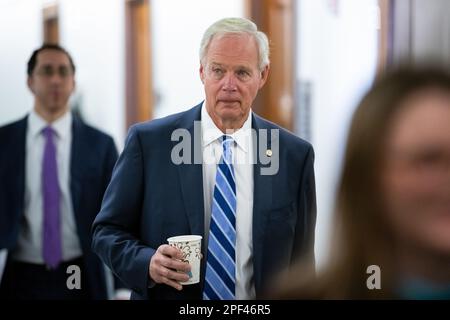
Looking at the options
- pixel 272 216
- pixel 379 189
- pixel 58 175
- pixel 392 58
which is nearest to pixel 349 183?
pixel 379 189

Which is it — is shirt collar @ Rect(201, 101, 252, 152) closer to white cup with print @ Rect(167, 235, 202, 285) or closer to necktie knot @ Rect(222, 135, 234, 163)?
necktie knot @ Rect(222, 135, 234, 163)

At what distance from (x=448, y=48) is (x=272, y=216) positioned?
0.55 meters

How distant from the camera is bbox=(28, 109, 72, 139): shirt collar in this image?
1.64 m

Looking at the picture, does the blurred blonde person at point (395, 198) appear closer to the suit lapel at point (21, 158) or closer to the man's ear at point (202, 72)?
the man's ear at point (202, 72)

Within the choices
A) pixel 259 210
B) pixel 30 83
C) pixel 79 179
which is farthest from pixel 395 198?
pixel 30 83

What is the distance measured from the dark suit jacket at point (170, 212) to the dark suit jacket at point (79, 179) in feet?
0.55

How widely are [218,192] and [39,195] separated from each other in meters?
0.51

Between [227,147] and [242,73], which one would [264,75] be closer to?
[242,73]

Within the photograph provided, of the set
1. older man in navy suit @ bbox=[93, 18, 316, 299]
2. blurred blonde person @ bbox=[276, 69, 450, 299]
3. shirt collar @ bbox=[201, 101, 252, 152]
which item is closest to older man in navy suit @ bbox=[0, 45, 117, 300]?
older man in navy suit @ bbox=[93, 18, 316, 299]

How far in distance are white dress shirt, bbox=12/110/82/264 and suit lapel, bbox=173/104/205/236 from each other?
36cm

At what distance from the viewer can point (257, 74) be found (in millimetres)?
1446

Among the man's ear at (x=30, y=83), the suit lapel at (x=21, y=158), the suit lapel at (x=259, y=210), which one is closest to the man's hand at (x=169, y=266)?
the suit lapel at (x=259, y=210)

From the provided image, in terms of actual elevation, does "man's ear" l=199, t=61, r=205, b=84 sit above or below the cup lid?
above

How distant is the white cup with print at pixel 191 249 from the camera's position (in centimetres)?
131
